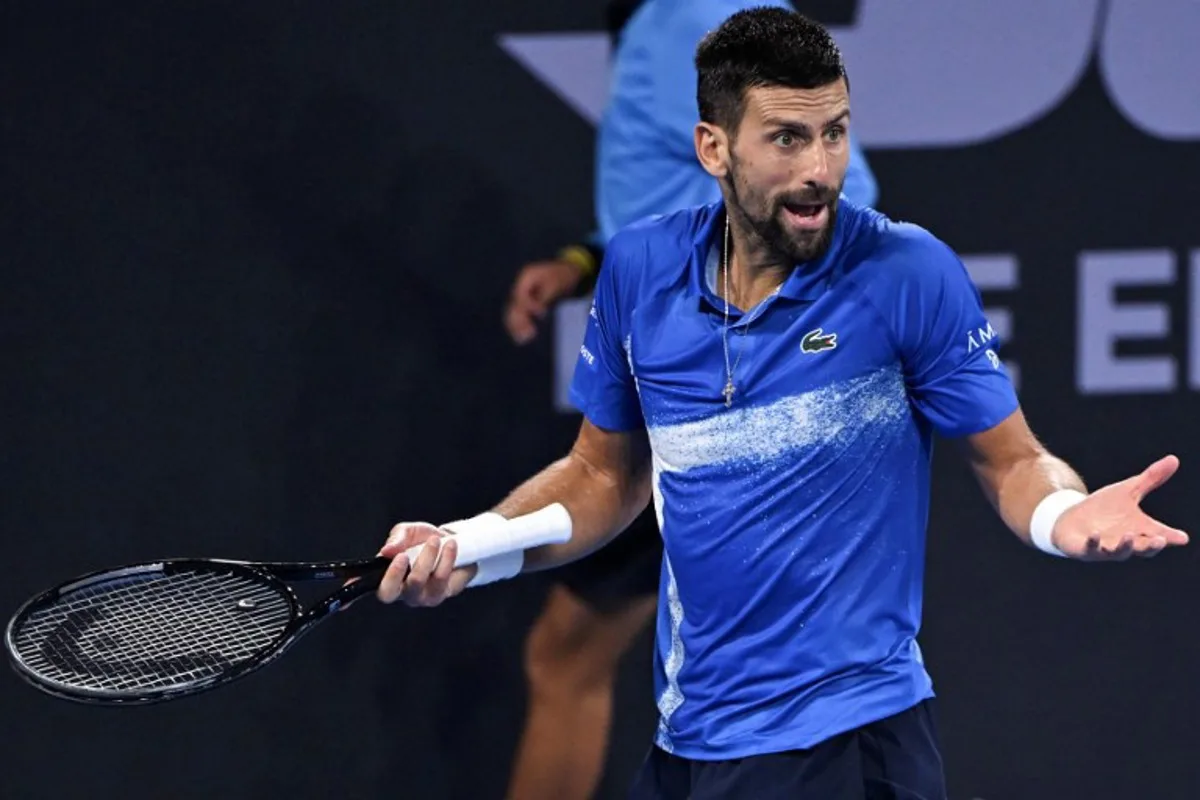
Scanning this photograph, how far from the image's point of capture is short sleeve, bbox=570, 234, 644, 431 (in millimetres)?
3082

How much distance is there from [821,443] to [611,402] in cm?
43

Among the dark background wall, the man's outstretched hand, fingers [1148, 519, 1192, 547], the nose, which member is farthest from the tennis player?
the dark background wall

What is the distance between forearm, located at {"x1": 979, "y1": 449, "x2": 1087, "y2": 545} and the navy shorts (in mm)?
329

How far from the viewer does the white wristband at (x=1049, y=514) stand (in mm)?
2705

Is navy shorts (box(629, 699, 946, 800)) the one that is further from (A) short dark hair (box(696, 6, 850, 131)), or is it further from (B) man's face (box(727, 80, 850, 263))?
(A) short dark hair (box(696, 6, 850, 131))

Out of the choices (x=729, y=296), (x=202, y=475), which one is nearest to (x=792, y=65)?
(x=729, y=296)

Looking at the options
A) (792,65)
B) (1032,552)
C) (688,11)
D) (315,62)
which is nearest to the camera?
(792,65)

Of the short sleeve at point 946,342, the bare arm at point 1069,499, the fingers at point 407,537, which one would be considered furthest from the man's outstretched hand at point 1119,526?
the fingers at point 407,537

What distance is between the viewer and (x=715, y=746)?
2.94 m

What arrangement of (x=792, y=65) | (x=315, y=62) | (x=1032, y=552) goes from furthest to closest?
1. (x=1032, y=552)
2. (x=315, y=62)
3. (x=792, y=65)

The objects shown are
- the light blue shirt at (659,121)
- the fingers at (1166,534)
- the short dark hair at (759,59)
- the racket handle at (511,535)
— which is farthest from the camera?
the light blue shirt at (659,121)

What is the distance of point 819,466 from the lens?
288 centimetres

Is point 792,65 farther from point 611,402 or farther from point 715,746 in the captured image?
point 715,746

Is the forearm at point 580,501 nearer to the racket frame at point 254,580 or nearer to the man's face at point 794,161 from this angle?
the racket frame at point 254,580
